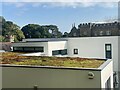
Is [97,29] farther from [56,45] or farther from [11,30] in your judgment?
[56,45]

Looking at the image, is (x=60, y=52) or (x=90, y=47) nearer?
(x=60, y=52)

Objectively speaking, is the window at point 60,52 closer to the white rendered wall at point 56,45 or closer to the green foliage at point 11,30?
the white rendered wall at point 56,45

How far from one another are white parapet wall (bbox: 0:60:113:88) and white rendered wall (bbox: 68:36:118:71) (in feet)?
39.6

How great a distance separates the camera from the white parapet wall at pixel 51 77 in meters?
5.95

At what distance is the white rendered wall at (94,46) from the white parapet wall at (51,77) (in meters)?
12.1

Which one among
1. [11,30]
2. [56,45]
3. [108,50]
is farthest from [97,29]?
[56,45]

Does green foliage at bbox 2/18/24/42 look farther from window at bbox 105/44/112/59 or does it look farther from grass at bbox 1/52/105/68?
grass at bbox 1/52/105/68

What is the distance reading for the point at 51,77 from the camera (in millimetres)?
6312

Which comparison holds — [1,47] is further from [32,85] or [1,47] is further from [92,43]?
[32,85]

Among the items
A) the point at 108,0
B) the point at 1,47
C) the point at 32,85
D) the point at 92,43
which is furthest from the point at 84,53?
the point at 32,85

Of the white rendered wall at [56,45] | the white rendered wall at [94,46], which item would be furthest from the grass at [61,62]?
the white rendered wall at [94,46]

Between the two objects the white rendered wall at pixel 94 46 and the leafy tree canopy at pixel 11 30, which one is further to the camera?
the leafy tree canopy at pixel 11 30

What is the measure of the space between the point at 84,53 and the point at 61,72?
42.4 feet

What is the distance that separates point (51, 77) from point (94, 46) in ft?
41.7
